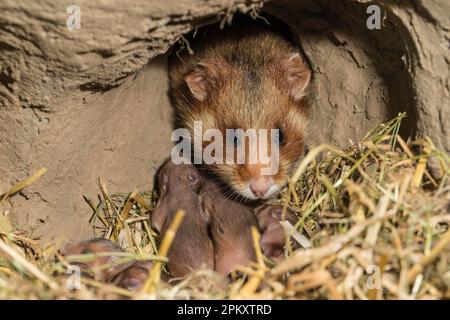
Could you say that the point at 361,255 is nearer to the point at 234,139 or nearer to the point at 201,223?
the point at 201,223

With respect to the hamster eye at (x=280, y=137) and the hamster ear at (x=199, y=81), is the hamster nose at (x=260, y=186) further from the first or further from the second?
the hamster ear at (x=199, y=81)

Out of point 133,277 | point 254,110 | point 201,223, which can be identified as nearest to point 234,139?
point 254,110

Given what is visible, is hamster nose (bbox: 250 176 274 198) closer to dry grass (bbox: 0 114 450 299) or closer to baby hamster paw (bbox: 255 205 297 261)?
baby hamster paw (bbox: 255 205 297 261)

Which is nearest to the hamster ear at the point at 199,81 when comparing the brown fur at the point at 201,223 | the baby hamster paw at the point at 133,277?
the brown fur at the point at 201,223

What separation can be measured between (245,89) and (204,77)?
350 mm

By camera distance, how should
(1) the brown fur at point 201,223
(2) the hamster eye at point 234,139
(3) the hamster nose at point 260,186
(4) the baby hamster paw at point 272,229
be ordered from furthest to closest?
(2) the hamster eye at point 234,139, (3) the hamster nose at point 260,186, (4) the baby hamster paw at point 272,229, (1) the brown fur at point 201,223

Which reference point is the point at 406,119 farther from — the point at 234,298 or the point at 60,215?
the point at 60,215

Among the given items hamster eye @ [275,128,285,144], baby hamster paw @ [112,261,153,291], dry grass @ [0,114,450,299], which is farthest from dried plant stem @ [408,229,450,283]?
hamster eye @ [275,128,285,144]

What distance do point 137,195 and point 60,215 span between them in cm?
69

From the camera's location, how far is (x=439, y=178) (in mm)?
3447

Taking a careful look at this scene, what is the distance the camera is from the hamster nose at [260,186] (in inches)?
164

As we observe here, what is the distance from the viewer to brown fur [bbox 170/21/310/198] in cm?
435

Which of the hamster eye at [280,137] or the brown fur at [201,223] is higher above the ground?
the hamster eye at [280,137]
